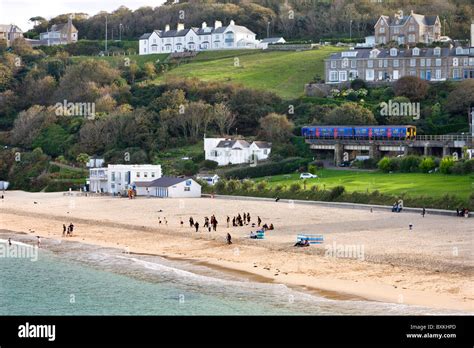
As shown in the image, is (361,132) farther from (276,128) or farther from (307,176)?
(276,128)

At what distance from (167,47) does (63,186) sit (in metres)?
49.7

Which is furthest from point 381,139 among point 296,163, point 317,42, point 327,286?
point 317,42

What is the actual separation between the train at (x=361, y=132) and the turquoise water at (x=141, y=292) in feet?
107

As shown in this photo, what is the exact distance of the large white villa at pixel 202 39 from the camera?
119m

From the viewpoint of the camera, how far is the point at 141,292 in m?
32.9

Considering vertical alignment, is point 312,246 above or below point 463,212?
below

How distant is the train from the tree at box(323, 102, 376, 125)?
2.15 meters

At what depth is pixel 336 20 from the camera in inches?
4779

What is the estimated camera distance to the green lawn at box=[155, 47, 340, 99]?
315ft

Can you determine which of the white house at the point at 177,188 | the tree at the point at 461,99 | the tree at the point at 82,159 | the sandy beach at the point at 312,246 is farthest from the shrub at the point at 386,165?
the tree at the point at 82,159

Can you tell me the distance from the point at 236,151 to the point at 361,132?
10.3 m

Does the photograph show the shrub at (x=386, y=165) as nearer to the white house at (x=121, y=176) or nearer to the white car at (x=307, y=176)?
the white car at (x=307, y=176)

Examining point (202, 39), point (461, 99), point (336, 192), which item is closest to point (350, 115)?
point (461, 99)

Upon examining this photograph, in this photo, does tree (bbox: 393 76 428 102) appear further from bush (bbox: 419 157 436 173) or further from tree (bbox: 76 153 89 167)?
tree (bbox: 76 153 89 167)
